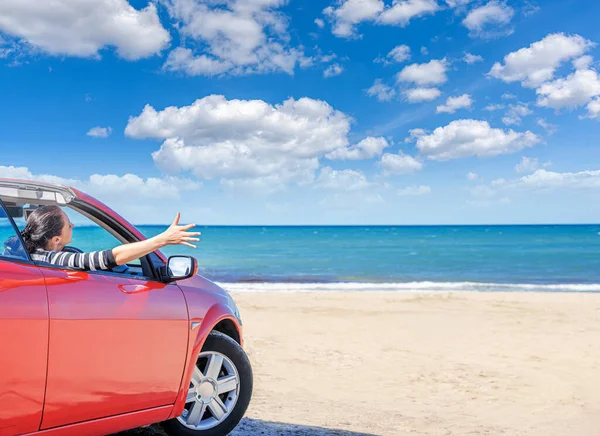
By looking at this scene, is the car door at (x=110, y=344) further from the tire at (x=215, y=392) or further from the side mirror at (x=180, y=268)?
the tire at (x=215, y=392)

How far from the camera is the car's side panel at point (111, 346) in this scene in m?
3.07

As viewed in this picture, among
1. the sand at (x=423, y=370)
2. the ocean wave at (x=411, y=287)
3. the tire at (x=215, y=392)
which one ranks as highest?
the tire at (x=215, y=392)

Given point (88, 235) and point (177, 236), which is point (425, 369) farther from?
point (177, 236)

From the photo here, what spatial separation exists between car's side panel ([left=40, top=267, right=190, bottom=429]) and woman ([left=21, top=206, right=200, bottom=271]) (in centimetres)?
9

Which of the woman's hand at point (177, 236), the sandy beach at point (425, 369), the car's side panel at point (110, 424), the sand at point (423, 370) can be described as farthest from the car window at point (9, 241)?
the sandy beach at point (425, 369)

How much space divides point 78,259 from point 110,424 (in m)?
0.95

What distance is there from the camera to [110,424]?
3.44m

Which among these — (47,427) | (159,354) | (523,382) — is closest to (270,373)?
(523,382)

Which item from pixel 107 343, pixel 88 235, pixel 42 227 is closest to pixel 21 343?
pixel 107 343

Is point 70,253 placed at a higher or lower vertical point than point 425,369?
higher

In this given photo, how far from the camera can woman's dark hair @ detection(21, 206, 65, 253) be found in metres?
3.32

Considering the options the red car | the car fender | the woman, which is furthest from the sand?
the woman

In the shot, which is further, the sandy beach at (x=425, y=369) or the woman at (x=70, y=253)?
the sandy beach at (x=425, y=369)

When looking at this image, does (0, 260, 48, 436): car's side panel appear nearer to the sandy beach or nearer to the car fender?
the car fender
